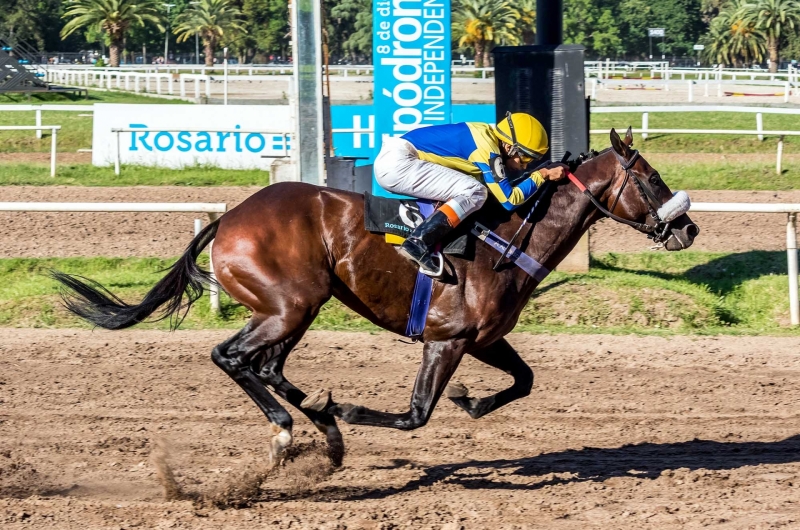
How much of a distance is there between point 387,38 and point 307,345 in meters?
4.11

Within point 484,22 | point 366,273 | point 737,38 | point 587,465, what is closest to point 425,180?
point 366,273

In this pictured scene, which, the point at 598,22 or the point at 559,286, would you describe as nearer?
the point at 559,286

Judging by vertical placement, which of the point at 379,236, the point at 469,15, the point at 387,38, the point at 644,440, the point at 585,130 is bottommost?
the point at 644,440

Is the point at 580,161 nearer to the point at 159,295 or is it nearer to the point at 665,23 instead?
the point at 159,295

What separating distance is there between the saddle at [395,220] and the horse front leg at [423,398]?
525 mm

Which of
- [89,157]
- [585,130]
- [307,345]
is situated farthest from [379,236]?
[89,157]

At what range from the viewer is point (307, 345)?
8125 millimetres

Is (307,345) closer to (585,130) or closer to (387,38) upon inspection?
(585,130)

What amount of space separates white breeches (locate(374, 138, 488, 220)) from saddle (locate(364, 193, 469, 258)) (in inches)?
3.3

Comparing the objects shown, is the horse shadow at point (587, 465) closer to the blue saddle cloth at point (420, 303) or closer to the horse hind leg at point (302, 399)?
the horse hind leg at point (302, 399)

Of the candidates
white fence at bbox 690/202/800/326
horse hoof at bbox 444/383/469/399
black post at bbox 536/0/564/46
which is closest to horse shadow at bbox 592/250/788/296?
white fence at bbox 690/202/800/326

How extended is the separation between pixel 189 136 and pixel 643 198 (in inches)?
513

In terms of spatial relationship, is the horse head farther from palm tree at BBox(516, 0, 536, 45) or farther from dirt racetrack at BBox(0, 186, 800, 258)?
palm tree at BBox(516, 0, 536, 45)

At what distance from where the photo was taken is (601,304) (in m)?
9.05
